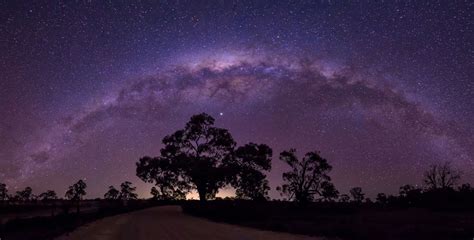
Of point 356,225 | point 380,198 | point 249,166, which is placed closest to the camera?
point 356,225

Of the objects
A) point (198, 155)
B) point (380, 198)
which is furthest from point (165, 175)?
point (380, 198)

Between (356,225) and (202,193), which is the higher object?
(202,193)

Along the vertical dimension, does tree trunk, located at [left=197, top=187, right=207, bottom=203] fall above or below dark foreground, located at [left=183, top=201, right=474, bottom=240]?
above

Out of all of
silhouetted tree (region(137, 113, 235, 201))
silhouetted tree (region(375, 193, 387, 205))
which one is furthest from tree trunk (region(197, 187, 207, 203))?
silhouetted tree (region(375, 193, 387, 205))

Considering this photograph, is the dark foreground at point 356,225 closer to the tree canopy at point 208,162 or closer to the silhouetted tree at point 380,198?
the tree canopy at point 208,162

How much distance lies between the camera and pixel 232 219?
39.0 metres

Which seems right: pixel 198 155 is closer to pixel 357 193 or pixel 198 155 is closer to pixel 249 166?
pixel 249 166

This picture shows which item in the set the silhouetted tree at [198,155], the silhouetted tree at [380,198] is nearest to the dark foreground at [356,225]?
the silhouetted tree at [198,155]

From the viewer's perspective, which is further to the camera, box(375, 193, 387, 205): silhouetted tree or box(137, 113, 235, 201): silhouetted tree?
box(375, 193, 387, 205): silhouetted tree

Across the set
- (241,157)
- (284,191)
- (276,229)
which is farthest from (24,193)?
(276,229)

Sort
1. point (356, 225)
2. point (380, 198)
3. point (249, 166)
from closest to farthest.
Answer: point (356, 225) < point (249, 166) < point (380, 198)

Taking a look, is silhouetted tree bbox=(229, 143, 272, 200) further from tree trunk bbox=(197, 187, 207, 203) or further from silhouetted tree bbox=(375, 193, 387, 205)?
silhouetted tree bbox=(375, 193, 387, 205)

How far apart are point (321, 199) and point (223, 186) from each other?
1062 inches

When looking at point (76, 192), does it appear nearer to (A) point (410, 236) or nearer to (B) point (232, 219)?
(B) point (232, 219)
